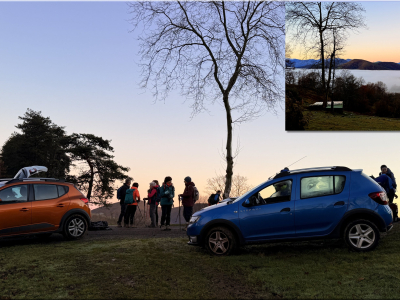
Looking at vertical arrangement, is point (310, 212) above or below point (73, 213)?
above

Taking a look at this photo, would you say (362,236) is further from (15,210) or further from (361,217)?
(15,210)

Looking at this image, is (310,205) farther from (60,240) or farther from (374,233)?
(60,240)

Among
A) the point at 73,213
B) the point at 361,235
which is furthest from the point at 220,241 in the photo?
the point at 73,213

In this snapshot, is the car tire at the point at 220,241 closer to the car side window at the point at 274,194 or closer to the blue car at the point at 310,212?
the blue car at the point at 310,212

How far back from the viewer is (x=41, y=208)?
12516 mm

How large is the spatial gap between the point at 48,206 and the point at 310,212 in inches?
291

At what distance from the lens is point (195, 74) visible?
68.4 ft

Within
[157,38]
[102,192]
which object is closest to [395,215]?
[157,38]

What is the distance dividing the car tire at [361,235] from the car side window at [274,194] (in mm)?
1464

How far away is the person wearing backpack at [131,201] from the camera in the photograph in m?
17.7

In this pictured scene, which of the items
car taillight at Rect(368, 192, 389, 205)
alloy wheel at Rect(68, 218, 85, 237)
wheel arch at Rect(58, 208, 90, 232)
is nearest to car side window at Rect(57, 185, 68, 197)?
wheel arch at Rect(58, 208, 90, 232)

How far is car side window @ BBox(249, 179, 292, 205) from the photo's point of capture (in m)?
9.72

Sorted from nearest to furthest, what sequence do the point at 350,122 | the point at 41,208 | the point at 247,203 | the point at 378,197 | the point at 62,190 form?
1. the point at 378,197
2. the point at 247,203
3. the point at 41,208
4. the point at 62,190
5. the point at 350,122

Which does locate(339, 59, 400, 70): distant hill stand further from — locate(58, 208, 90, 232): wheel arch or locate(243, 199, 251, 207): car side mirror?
locate(58, 208, 90, 232): wheel arch
